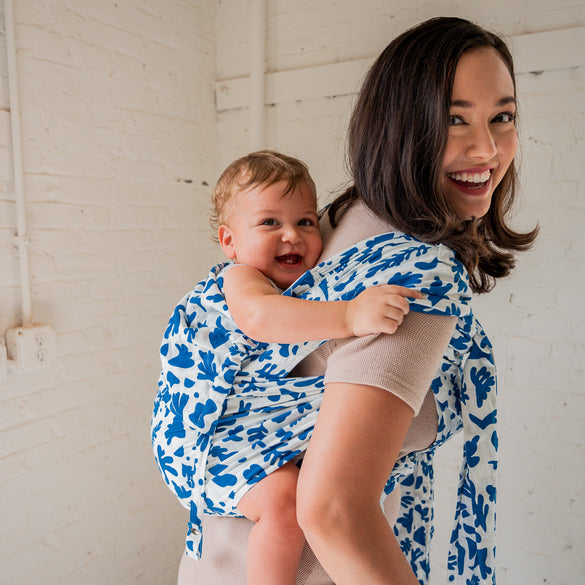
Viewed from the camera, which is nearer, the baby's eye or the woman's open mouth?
the woman's open mouth

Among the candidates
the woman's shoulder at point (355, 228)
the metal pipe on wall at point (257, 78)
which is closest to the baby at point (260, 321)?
the woman's shoulder at point (355, 228)

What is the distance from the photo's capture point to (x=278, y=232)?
3.72 ft

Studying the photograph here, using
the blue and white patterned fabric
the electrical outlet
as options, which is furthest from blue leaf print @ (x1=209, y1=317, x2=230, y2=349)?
Result: the electrical outlet

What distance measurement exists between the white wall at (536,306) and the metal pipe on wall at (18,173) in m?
1.23

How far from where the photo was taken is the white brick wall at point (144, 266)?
1.89m

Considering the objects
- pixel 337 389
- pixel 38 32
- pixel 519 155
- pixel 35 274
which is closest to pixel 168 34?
pixel 38 32

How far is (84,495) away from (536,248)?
2.01m

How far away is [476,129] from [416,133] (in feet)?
0.37

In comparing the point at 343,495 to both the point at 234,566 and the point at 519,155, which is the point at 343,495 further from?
the point at 519,155

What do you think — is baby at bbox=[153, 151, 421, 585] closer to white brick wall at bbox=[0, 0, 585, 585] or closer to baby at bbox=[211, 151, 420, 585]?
baby at bbox=[211, 151, 420, 585]

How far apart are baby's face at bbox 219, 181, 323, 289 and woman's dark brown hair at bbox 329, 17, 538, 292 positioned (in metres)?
0.20

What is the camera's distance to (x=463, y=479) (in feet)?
3.80

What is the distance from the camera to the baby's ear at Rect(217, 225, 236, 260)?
4.06 feet

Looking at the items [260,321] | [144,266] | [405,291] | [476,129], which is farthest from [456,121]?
[144,266]
